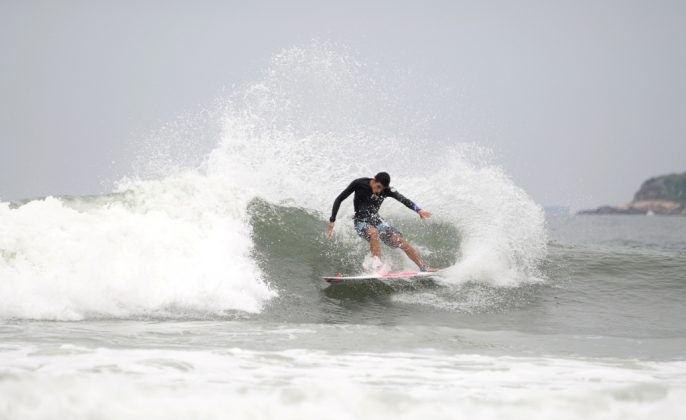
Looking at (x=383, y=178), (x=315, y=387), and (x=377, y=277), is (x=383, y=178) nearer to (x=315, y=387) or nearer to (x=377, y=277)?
(x=377, y=277)

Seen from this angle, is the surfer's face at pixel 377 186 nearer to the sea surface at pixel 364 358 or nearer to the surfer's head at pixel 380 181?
the surfer's head at pixel 380 181

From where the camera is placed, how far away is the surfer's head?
1041 centimetres

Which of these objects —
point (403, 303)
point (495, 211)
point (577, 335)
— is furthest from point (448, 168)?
A: point (577, 335)

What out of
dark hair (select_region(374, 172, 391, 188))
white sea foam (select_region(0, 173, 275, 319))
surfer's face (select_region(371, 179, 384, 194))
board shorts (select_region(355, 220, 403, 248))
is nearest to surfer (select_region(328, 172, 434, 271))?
board shorts (select_region(355, 220, 403, 248))

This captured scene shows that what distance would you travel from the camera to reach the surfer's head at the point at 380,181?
1041 centimetres

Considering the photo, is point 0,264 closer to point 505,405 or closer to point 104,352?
point 104,352

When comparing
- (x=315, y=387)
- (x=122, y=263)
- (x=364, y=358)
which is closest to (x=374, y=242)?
(x=122, y=263)

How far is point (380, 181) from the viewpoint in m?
10.5

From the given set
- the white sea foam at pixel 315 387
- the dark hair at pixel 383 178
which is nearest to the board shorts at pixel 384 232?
the dark hair at pixel 383 178

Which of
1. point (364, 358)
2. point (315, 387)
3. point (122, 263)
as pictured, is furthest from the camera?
point (122, 263)

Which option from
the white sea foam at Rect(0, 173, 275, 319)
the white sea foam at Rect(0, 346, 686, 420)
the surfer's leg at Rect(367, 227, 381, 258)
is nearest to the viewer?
the white sea foam at Rect(0, 346, 686, 420)

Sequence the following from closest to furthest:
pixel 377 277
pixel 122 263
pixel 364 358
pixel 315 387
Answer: pixel 315 387
pixel 364 358
pixel 122 263
pixel 377 277

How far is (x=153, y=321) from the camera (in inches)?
311

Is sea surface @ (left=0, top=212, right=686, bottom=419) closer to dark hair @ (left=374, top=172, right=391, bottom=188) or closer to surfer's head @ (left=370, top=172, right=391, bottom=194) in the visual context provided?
surfer's head @ (left=370, top=172, right=391, bottom=194)
